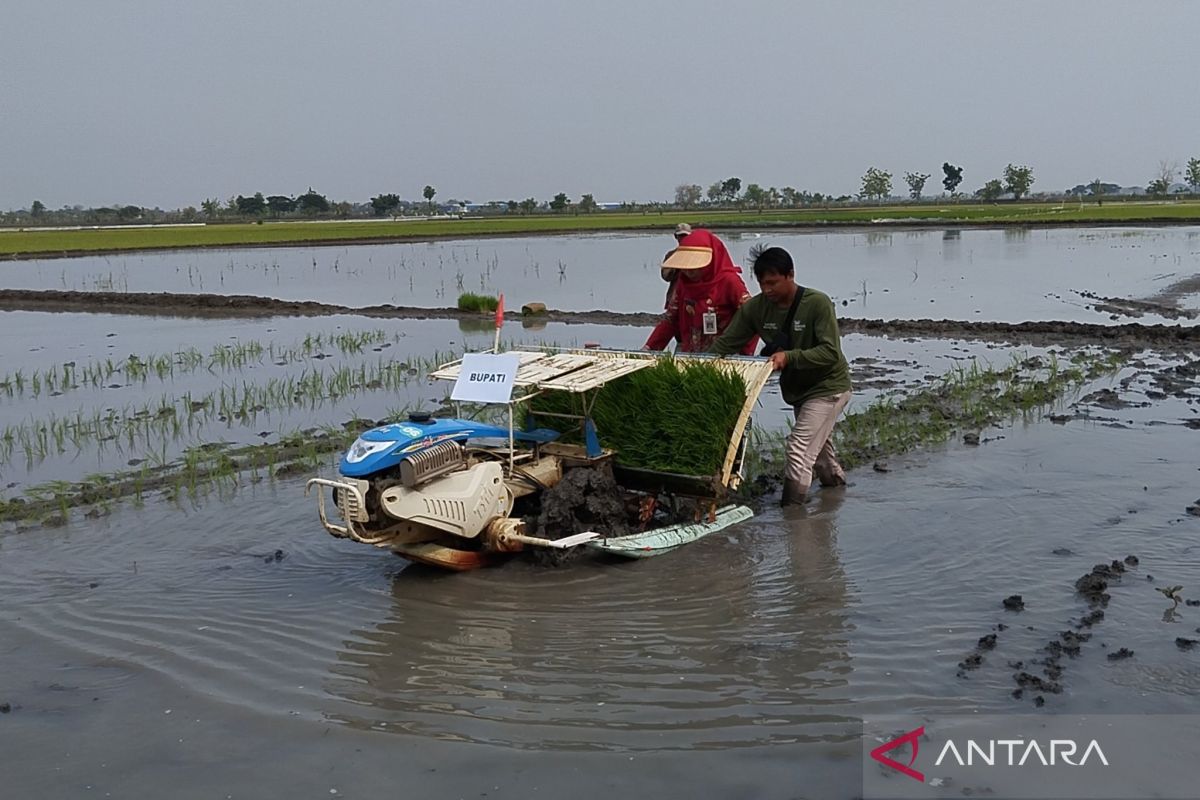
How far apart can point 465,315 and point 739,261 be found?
12.8 m

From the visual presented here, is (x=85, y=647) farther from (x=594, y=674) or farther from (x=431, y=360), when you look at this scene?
(x=431, y=360)

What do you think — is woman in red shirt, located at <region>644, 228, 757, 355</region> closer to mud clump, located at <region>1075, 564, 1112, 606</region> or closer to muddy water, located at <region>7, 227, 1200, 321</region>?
mud clump, located at <region>1075, 564, 1112, 606</region>

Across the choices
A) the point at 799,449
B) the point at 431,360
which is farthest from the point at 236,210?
the point at 799,449

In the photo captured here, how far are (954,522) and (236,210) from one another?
103065mm

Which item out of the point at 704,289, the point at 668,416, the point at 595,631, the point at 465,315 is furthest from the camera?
the point at 465,315

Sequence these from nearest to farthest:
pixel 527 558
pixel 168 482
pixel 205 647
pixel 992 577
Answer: pixel 205 647, pixel 992 577, pixel 527 558, pixel 168 482

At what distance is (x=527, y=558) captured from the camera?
240 inches

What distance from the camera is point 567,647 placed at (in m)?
4.84

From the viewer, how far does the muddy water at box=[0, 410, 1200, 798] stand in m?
3.86

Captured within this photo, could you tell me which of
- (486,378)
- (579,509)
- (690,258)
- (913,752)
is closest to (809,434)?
(690,258)

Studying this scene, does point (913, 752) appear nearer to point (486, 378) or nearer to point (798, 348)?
point (486, 378)

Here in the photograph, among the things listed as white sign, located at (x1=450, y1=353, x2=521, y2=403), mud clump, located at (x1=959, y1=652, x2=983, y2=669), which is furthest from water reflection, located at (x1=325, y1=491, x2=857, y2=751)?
white sign, located at (x1=450, y1=353, x2=521, y2=403)

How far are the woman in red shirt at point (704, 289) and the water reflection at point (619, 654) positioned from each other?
73.0 inches

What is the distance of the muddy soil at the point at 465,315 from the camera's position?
1377cm
